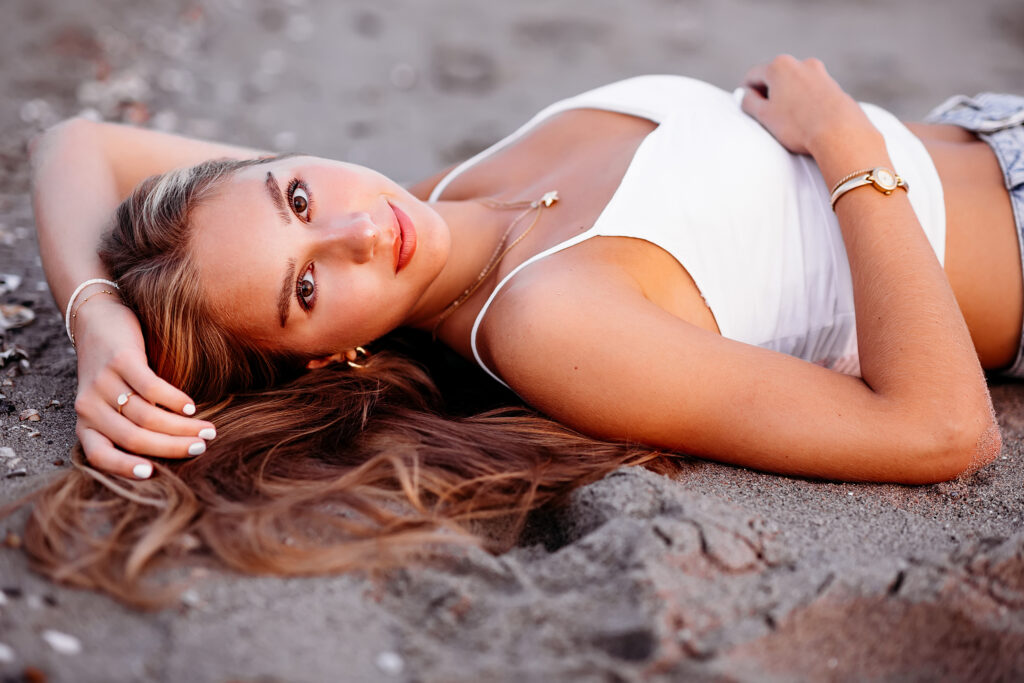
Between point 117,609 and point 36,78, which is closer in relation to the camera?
point 117,609

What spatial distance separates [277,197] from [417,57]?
3.60 meters

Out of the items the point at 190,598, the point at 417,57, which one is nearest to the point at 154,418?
the point at 190,598

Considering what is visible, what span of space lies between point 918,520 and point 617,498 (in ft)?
2.38

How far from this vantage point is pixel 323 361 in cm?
250

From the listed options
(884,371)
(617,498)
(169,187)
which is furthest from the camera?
(169,187)

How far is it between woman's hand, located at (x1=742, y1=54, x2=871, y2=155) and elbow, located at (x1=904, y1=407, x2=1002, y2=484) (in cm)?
94

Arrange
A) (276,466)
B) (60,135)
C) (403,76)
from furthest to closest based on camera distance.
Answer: (403,76) < (60,135) < (276,466)

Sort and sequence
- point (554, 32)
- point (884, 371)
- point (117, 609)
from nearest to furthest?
1. point (117, 609)
2. point (884, 371)
3. point (554, 32)

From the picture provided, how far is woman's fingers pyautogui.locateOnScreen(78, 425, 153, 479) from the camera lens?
76.2 inches

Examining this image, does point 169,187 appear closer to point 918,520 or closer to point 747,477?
point 747,477

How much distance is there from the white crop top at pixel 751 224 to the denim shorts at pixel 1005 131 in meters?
0.23

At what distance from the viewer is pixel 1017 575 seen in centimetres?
165

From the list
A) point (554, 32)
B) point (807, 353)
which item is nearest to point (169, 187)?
point (807, 353)

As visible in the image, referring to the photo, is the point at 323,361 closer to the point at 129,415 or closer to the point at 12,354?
the point at 129,415
